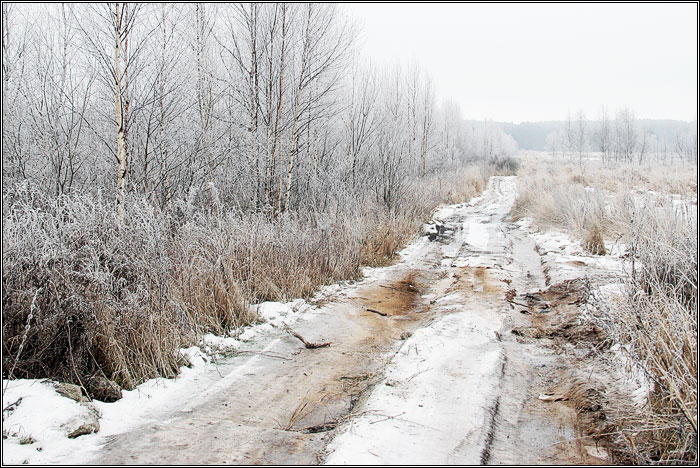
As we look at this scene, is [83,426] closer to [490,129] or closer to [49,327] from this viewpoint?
[49,327]

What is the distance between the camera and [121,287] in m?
3.93

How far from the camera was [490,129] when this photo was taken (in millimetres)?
55750

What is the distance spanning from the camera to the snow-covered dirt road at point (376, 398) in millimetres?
2502

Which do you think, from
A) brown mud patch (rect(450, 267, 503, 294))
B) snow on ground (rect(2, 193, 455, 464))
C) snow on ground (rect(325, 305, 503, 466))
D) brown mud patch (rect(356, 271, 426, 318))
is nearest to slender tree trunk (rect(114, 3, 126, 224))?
snow on ground (rect(2, 193, 455, 464))

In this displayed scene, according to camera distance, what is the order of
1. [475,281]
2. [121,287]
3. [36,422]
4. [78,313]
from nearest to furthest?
[36,422]
[78,313]
[121,287]
[475,281]

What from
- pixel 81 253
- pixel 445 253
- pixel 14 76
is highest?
pixel 14 76

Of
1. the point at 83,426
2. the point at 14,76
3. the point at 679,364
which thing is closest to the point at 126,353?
the point at 83,426

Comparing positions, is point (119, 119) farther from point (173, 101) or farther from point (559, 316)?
point (559, 316)

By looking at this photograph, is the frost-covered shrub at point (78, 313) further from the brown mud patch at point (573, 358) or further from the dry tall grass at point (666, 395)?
the dry tall grass at point (666, 395)

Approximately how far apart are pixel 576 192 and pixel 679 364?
1094 cm

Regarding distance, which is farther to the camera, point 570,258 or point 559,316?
point 570,258

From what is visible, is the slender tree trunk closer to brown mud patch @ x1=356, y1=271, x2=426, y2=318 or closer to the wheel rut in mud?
the wheel rut in mud

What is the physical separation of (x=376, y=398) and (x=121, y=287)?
237 cm

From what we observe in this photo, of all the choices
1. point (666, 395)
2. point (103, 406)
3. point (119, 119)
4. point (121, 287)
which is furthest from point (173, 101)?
point (666, 395)
